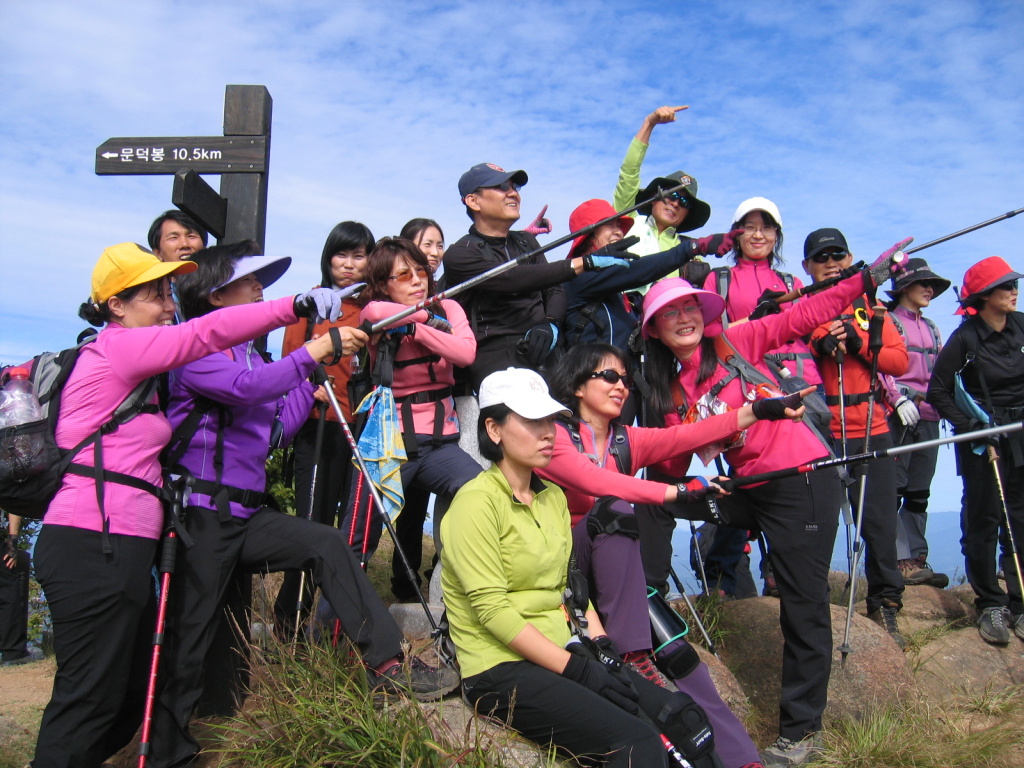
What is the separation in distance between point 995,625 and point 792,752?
3.52 metres

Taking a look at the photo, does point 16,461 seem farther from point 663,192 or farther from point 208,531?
point 663,192

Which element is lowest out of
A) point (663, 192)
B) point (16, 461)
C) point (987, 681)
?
point (987, 681)

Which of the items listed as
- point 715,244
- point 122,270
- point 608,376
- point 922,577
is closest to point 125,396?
point 122,270

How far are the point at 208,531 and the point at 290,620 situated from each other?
1.38 m

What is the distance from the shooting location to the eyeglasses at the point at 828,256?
702cm

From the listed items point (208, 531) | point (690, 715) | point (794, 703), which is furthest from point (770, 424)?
point (208, 531)

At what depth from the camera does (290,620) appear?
216 inches

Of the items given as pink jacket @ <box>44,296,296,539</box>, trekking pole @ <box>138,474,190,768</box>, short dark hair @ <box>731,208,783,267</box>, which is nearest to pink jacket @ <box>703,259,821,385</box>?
short dark hair @ <box>731,208,783,267</box>

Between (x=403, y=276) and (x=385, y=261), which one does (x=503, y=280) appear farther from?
(x=385, y=261)

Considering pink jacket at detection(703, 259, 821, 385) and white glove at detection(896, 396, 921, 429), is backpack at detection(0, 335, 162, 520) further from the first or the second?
white glove at detection(896, 396, 921, 429)

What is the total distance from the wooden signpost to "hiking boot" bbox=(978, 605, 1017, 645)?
707 cm

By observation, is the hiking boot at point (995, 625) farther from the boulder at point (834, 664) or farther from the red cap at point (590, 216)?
the red cap at point (590, 216)

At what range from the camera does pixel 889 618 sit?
6.91 metres

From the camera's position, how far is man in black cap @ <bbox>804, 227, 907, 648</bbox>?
6.71 metres
